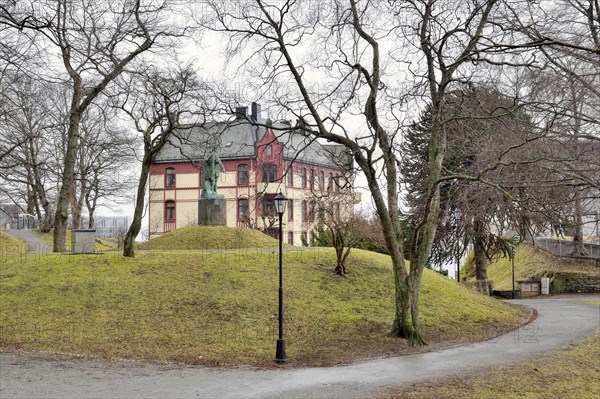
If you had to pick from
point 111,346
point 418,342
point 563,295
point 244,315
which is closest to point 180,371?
point 111,346

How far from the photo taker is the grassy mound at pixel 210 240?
2767 cm

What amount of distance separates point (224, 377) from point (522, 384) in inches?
229

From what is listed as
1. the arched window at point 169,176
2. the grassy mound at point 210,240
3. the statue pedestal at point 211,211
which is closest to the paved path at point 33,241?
the grassy mound at point 210,240

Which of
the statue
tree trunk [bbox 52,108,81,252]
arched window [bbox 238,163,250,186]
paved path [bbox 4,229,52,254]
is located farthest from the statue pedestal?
arched window [bbox 238,163,250,186]

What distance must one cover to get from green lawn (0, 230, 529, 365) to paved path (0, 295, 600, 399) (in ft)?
3.70

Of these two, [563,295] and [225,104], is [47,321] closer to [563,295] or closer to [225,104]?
[225,104]

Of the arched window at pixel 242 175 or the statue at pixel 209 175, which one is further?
the arched window at pixel 242 175

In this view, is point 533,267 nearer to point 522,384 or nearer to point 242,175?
point 242,175

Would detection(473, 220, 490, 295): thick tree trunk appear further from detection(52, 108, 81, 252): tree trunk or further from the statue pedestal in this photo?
detection(52, 108, 81, 252): tree trunk

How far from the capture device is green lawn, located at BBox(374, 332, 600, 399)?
1084 cm

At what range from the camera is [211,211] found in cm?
2944

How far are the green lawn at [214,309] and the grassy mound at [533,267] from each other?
16736 mm

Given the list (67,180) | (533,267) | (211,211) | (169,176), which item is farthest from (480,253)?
(169,176)

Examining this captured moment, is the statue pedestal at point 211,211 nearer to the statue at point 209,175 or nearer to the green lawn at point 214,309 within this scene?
the statue at point 209,175
